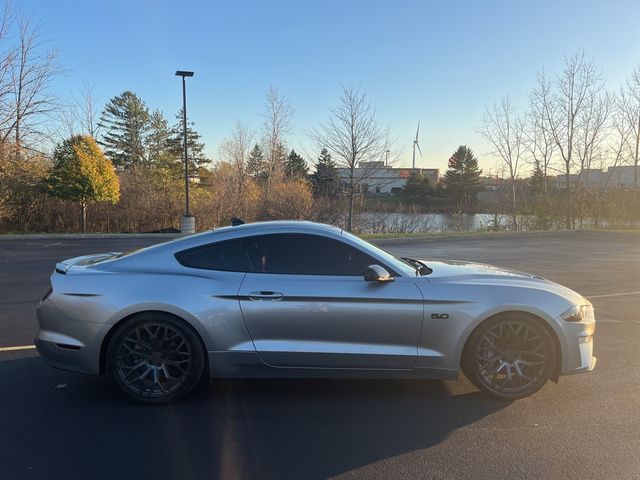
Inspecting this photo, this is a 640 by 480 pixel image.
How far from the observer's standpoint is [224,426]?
353cm

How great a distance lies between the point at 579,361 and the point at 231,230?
3.06 m

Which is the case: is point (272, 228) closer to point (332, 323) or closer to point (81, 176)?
point (332, 323)

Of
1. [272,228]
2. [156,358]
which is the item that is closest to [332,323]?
[272,228]

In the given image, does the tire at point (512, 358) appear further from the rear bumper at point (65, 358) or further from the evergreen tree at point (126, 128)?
the evergreen tree at point (126, 128)

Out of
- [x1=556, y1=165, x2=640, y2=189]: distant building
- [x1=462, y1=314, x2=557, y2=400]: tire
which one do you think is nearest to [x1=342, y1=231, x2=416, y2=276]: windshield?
[x1=462, y1=314, x2=557, y2=400]: tire

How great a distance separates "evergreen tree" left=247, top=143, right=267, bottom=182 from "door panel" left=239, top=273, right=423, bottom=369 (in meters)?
32.5

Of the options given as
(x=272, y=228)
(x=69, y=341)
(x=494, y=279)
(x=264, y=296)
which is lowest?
(x=69, y=341)

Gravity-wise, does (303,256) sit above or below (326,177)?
below

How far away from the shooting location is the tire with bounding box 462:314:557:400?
3.95 meters

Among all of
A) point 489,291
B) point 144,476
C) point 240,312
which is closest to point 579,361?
point 489,291

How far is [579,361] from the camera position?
13.0 feet

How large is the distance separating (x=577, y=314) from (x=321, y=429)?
2.26m

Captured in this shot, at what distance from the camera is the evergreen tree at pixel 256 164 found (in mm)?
36938

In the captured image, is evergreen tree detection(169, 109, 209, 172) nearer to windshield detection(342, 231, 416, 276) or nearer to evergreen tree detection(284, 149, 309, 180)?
evergreen tree detection(284, 149, 309, 180)
